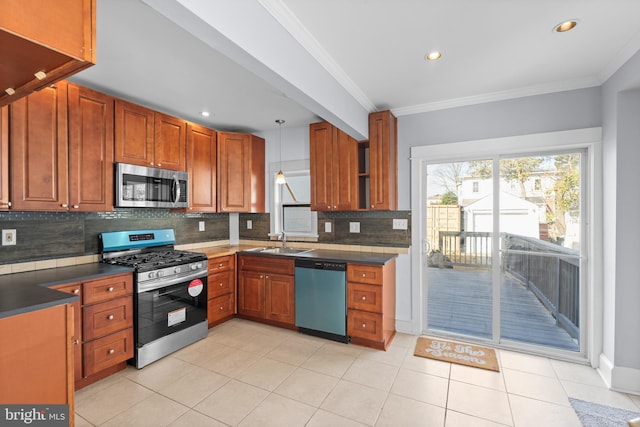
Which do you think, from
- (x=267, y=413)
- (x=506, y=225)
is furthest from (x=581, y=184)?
(x=267, y=413)

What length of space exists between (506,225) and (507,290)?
2.21ft

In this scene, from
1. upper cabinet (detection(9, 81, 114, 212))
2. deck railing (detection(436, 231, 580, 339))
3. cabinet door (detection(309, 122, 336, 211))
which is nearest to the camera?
upper cabinet (detection(9, 81, 114, 212))

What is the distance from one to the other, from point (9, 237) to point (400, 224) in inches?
140

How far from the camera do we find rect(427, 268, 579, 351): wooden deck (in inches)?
115

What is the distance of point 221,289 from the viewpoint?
11.4 feet

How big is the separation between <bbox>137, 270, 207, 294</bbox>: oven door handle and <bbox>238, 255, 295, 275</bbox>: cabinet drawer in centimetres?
59

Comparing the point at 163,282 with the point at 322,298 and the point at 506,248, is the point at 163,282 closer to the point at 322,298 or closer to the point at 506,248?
the point at 322,298

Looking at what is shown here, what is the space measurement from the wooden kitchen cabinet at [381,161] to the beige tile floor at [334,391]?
61.7 inches

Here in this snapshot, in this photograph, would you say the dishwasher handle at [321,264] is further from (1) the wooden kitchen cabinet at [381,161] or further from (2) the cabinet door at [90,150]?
(2) the cabinet door at [90,150]

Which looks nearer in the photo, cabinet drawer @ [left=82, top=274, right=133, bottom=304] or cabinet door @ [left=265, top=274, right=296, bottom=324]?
cabinet drawer @ [left=82, top=274, right=133, bottom=304]

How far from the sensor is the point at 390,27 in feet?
6.19

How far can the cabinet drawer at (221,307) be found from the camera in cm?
336

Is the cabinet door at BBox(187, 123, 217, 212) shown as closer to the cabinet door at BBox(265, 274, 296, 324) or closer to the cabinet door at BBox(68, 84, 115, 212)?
the cabinet door at BBox(68, 84, 115, 212)

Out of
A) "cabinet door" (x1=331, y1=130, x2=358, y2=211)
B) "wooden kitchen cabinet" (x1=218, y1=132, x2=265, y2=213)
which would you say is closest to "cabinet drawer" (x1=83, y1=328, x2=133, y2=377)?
"wooden kitchen cabinet" (x1=218, y1=132, x2=265, y2=213)
